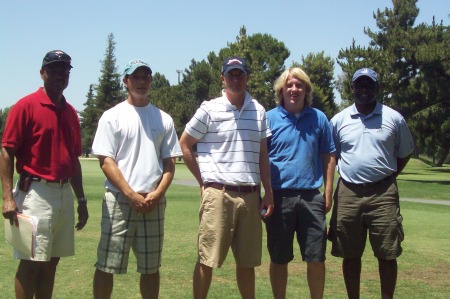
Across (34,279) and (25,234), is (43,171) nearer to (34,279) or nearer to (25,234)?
(25,234)

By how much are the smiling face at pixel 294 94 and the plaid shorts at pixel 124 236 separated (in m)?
1.52

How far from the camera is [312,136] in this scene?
616 cm

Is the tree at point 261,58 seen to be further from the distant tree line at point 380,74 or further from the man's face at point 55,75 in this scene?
the man's face at point 55,75

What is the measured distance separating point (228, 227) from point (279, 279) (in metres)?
0.78

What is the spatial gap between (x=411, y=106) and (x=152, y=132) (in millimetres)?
36269

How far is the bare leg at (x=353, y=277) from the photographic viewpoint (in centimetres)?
645

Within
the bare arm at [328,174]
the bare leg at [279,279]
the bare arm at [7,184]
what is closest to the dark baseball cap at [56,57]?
the bare arm at [7,184]

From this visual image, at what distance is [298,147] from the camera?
20.0ft

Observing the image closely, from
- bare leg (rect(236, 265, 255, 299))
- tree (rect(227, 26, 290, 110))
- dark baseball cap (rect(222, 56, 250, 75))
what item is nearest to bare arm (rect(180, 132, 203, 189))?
dark baseball cap (rect(222, 56, 250, 75))

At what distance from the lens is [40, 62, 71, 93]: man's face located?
5543 mm

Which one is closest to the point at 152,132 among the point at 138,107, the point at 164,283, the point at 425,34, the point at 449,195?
the point at 138,107

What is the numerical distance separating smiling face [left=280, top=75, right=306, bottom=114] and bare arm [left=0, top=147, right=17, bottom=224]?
2455mm

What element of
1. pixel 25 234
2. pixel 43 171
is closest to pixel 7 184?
pixel 43 171

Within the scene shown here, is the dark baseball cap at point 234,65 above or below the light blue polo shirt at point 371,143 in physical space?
above
